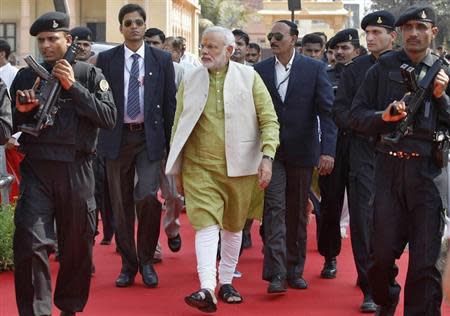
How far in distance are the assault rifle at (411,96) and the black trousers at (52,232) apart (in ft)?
6.77

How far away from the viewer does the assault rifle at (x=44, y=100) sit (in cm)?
677

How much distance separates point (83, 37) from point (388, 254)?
16.7ft

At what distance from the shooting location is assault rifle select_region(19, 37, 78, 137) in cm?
677

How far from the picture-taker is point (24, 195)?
704 centimetres

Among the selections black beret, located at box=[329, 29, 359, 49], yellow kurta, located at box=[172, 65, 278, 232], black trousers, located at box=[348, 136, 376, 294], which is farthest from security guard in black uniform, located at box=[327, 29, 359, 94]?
yellow kurta, located at box=[172, 65, 278, 232]

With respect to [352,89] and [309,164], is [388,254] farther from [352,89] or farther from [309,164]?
[309,164]

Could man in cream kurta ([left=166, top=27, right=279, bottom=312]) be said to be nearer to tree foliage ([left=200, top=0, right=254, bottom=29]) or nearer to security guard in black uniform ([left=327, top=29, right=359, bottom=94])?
security guard in black uniform ([left=327, top=29, right=359, bottom=94])

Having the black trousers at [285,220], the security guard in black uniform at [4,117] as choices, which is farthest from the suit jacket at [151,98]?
the security guard in black uniform at [4,117]

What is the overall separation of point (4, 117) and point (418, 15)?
2714 mm

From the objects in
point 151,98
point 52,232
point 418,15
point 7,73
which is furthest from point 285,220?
point 7,73

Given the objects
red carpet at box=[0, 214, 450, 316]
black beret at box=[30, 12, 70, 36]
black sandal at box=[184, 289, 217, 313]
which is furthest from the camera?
red carpet at box=[0, 214, 450, 316]

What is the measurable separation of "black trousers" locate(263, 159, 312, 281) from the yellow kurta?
1.68 ft

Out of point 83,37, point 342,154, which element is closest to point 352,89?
point 342,154

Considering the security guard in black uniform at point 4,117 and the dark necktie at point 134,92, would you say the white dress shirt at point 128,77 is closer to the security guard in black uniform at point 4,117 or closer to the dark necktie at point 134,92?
the dark necktie at point 134,92
